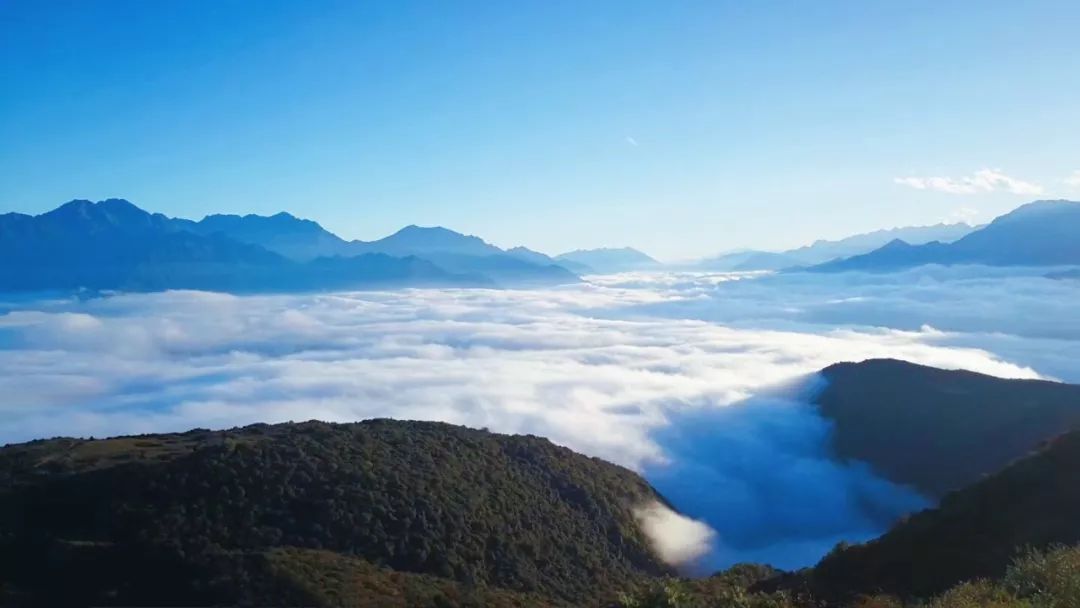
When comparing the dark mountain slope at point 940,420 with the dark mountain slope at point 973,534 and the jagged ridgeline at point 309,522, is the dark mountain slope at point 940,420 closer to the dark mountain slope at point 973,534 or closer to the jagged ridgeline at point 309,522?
the jagged ridgeline at point 309,522

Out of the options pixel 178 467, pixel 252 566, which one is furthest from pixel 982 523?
pixel 178 467

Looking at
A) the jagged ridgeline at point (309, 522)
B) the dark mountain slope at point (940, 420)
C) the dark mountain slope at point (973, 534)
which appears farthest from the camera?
the dark mountain slope at point (940, 420)

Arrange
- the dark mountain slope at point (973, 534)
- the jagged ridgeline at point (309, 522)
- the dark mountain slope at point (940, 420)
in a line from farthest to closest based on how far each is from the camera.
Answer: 1. the dark mountain slope at point (940, 420)
2. the jagged ridgeline at point (309, 522)
3. the dark mountain slope at point (973, 534)

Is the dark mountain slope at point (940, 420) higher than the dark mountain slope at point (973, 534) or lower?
lower

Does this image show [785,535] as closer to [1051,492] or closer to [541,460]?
[541,460]

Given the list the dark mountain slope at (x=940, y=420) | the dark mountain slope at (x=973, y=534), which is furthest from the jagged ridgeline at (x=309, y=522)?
the dark mountain slope at (x=940, y=420)

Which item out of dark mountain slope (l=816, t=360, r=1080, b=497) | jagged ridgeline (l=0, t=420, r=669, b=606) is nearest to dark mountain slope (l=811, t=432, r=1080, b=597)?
jagged ridgeline (l=0, t=420, r=669, b=606)

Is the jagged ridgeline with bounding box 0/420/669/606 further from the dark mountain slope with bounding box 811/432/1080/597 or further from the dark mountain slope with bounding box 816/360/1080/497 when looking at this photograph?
the dark mountain slope with bounding box 816/360/1080/497
